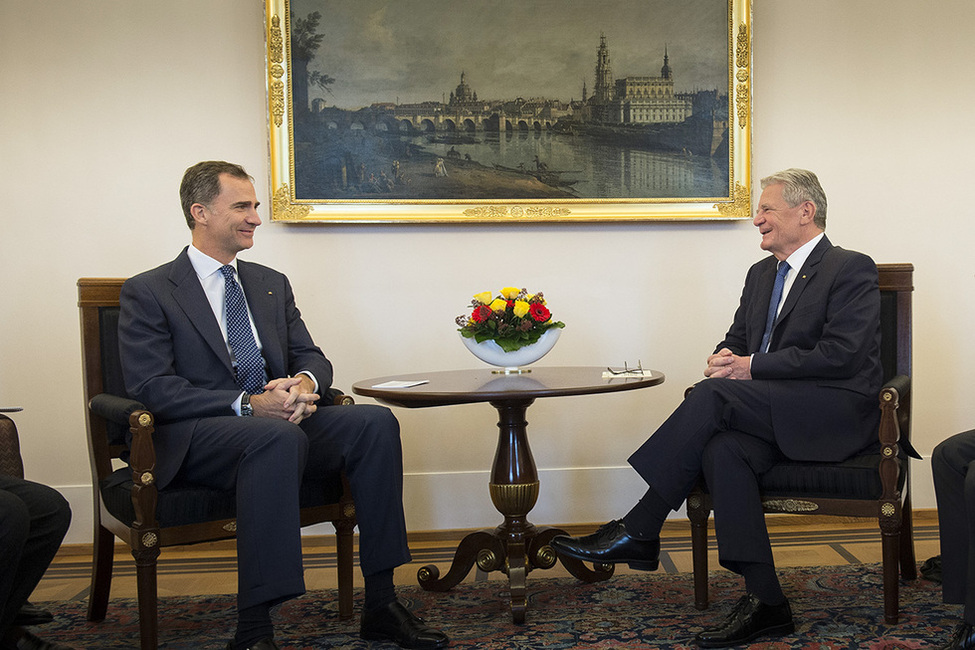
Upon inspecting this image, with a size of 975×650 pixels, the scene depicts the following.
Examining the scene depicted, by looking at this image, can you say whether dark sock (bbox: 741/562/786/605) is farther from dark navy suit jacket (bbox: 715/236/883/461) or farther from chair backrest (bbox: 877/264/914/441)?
chair backrest (bbox: 877/264/914/441)

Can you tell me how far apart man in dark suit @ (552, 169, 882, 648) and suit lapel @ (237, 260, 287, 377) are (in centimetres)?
121

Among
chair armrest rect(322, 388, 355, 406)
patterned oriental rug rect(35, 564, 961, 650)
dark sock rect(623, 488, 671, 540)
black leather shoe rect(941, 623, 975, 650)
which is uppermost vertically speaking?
chair armrest rect(322, 388, 355, 406)

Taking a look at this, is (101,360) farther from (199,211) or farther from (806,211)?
(806,211)

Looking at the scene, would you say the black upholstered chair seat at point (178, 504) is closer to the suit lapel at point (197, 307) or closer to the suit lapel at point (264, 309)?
the suit lapel at point (197, 307)

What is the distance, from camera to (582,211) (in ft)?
→ 14.6

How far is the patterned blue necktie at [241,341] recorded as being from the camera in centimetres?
318

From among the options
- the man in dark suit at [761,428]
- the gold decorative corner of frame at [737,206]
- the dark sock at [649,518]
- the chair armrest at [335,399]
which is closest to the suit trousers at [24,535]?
the chair armrest at [335,399]

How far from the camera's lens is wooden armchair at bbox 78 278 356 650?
106 inches

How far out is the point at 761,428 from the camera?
3043 mm

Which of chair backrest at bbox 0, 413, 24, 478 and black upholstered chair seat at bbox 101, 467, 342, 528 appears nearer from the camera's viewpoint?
black upholstered chair seat at bbox 101, 467, 342, 528

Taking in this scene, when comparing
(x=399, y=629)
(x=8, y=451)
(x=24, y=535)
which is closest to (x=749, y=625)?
(x=399, y=629)

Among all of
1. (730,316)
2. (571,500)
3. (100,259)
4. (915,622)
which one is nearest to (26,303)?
(100,259)

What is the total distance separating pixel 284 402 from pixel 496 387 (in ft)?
2.32

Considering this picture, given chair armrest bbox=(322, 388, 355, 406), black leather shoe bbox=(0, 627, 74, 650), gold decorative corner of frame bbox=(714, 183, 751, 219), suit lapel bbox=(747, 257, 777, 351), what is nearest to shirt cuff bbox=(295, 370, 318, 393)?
chair armrest bbox=(322, 388, 355, 406)
